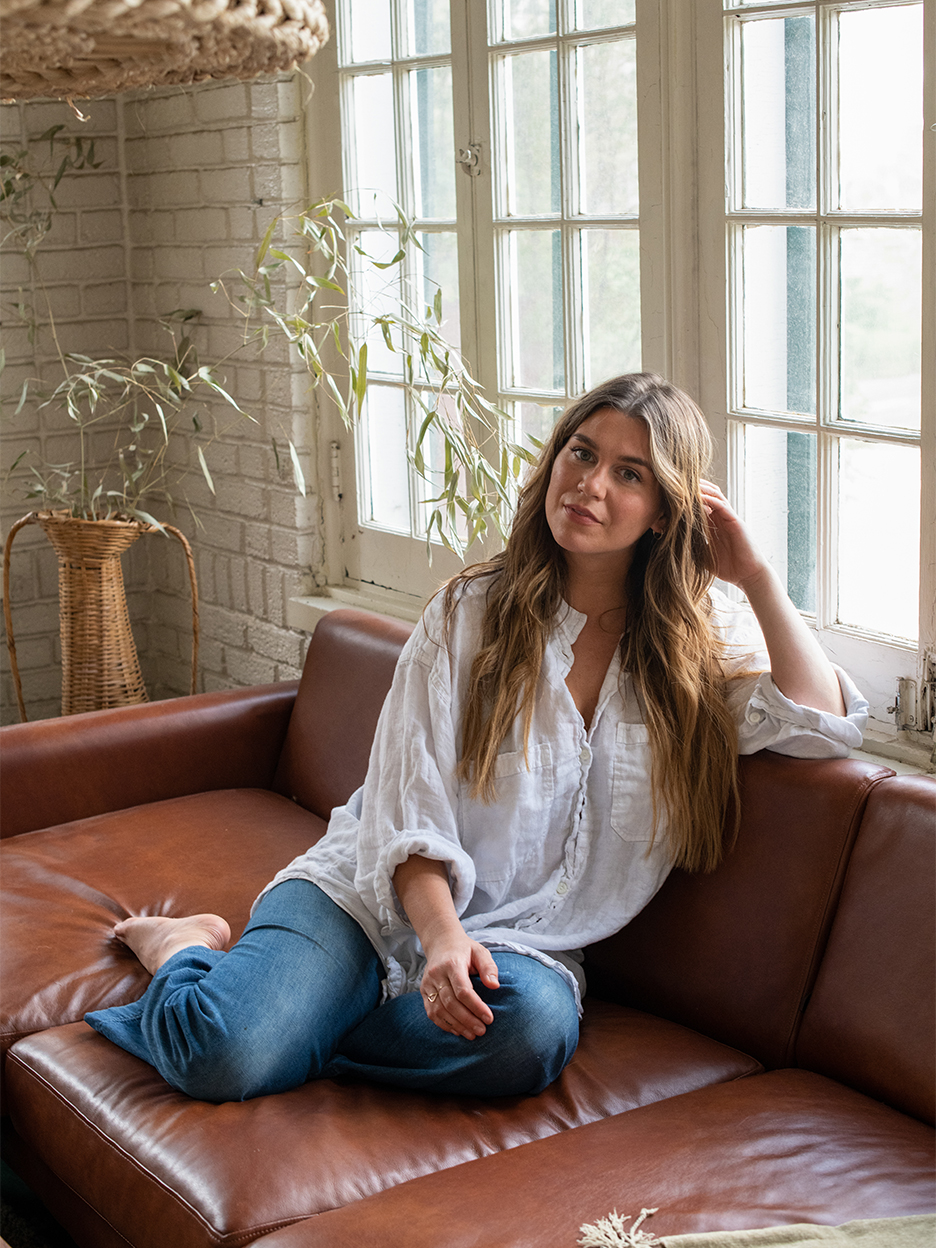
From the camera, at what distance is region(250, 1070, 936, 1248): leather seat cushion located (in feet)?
4.80

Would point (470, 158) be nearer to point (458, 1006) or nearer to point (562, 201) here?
point (562, 201)

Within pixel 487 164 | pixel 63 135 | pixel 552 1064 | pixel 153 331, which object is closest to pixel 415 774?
pixel 552 1064

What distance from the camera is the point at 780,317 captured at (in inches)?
92.2

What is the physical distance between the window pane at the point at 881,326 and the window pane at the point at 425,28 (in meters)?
1.18

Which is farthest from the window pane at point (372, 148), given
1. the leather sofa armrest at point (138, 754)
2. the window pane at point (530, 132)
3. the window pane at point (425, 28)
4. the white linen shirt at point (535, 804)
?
the white linen shirt at point (535, 804)

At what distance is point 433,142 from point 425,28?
9.3 inches

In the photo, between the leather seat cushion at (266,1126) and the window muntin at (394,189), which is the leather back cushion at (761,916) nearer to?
the leather seat cushion at (266,1126)

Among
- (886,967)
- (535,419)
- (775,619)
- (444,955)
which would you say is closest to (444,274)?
(535,419)

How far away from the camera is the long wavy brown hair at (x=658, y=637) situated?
196cm

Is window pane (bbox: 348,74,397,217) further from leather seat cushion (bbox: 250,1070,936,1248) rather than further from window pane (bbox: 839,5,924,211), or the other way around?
leather seat cushion (bbox: 250,1070,936,1248)

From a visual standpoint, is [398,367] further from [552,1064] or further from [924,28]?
[552,1064]

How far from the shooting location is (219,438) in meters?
3.68

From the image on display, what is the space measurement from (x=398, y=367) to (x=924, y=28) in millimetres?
1529

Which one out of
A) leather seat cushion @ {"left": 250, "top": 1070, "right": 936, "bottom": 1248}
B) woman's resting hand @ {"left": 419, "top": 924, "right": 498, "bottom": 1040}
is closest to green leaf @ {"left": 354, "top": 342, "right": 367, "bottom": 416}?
woman's resting hand @ {"left": 419, "top": 924, "right": 498, "bottom": 1040}
